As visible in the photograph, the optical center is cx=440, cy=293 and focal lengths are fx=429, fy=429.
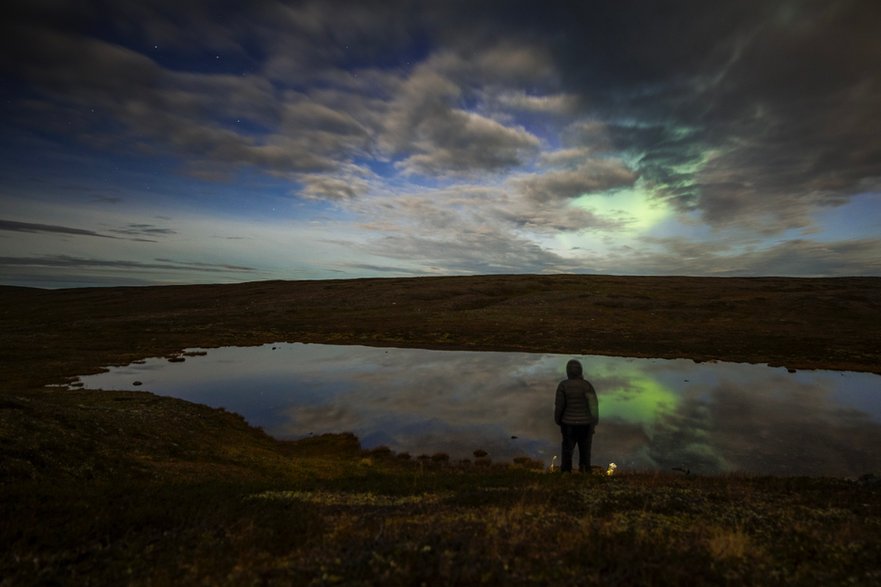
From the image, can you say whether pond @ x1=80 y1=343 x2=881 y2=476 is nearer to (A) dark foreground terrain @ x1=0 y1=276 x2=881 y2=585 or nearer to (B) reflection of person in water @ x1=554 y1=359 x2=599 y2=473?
(A) dark foreground terrain @ x1=0 y1=276 x2=881 y2=585

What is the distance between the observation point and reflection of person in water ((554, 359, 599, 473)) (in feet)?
55.7

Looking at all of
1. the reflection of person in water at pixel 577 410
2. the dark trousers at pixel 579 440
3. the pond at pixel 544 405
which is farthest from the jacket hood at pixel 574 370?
the pond at pixel 544 405

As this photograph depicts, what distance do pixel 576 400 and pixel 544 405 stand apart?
65.8 feet

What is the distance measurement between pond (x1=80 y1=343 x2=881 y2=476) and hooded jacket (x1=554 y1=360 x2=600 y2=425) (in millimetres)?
9049

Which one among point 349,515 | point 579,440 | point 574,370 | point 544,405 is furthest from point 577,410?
point 544,405

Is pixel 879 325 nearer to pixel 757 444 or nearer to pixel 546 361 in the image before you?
pixel 546 361

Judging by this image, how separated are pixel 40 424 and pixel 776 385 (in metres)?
56.5

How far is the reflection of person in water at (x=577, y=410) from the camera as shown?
1698 cm

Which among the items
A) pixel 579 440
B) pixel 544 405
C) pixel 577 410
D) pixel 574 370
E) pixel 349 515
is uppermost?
pixel 574 370

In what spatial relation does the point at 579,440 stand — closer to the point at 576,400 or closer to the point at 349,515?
the point at 576,400

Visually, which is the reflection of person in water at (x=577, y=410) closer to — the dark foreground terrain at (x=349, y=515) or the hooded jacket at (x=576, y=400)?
the hooded jacket at (x=576, y=400)

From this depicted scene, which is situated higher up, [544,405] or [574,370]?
[574,370]

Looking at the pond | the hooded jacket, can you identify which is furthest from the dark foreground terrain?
the pond

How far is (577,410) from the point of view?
17078 mm
